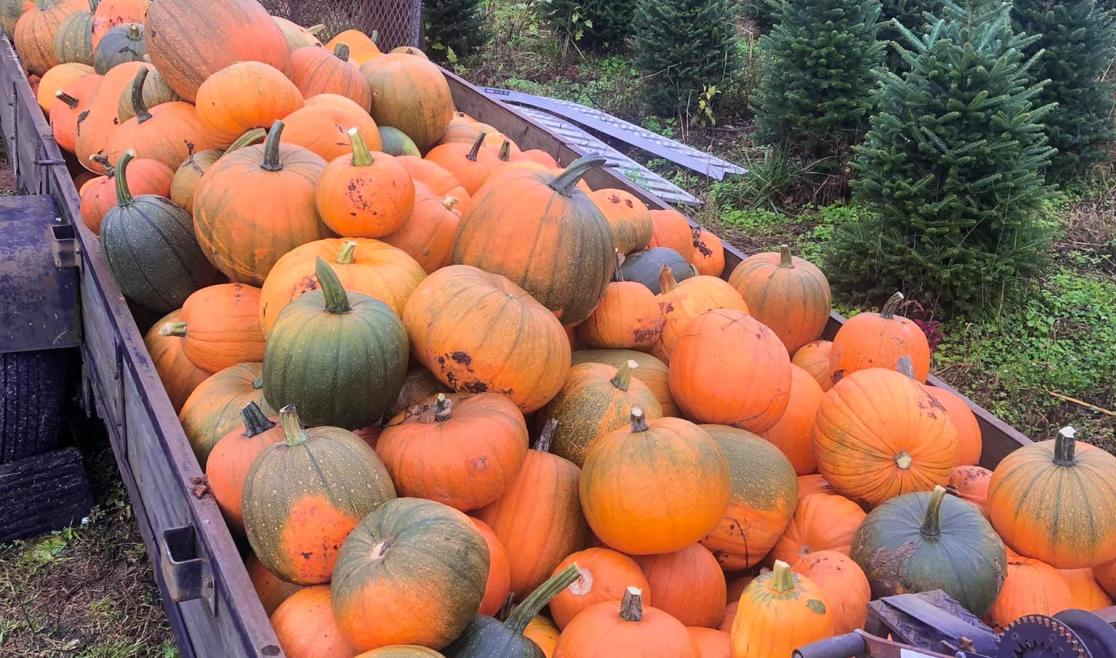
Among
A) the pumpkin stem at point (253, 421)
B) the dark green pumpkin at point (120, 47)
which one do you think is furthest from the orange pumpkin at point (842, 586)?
the dark green pumpkin at point (120, 47)

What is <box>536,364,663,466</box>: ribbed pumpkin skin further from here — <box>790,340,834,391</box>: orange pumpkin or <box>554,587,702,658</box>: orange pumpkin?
<box>790,340,834,391</box>: orange pumpkin

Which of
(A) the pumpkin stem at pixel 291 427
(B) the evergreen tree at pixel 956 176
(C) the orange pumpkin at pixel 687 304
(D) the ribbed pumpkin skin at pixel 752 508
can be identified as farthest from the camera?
(B) the evergreen tree at pixel 956 176

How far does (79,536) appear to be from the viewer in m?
3.61

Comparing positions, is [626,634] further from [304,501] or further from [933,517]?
[933,517]

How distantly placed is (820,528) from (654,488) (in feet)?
2.02

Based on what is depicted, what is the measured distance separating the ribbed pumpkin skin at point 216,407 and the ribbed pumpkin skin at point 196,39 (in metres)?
1.40

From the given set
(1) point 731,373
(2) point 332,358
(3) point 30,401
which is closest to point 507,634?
(2) point 332,358

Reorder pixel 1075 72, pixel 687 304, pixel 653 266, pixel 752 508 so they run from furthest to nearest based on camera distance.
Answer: pixel 1075 72
pixel 653 266
pixel 687 304
pixel 752 508

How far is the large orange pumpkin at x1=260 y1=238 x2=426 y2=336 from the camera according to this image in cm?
241

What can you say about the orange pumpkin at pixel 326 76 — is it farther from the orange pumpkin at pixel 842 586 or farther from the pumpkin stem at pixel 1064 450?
the pumpkin stem at pixel 1064 450

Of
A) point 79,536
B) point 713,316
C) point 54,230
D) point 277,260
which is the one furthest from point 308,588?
point 79,536

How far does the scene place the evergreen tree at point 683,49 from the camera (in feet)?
27.9

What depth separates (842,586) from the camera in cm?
203

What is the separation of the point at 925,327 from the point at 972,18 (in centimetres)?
185
